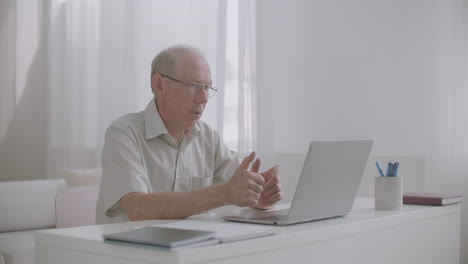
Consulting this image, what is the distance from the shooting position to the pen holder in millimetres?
1912

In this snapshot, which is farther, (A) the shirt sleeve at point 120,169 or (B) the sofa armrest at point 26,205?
(B) the sofa armrest at point 26,205

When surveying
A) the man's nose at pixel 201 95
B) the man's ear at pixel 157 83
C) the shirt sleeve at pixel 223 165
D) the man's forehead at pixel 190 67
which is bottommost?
the shirt sleeve at pixel 223 165

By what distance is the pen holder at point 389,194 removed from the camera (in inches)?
75.3

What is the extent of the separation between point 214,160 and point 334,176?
838 millimetres

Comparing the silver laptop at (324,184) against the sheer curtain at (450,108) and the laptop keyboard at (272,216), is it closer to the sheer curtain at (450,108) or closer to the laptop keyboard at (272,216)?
the laptop keyboard at (272,216)

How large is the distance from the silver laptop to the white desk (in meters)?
0.03

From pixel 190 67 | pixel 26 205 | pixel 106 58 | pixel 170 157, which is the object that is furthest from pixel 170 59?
pixel 106 58

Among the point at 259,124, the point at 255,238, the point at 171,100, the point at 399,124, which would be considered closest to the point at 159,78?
the point at 171,100

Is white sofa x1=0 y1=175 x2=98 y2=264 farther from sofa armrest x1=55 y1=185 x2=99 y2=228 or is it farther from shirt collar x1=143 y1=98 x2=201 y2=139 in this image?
shirt collar x1=143 y1=98 x2=201 y2=139

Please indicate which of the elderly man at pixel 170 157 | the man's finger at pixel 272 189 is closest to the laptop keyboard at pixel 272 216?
the elderly man at pixel 170 157

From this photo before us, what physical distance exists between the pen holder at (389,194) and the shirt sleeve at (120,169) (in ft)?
2.37

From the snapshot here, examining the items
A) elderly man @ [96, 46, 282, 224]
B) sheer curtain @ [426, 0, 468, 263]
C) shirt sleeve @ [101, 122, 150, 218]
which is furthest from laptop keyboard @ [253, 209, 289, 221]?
sheer curtain @ [426, 0, 468, 263]

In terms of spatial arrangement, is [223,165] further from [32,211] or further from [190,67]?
[32,211]

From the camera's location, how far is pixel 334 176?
5.37 feet
